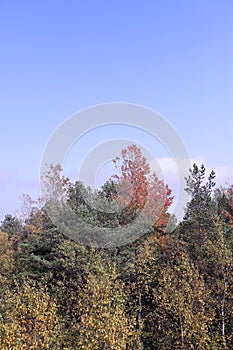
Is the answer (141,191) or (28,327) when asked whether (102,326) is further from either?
(141,191)

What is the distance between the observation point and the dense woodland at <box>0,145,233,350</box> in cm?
1469

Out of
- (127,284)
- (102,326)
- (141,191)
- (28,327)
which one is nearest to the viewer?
(102,326)

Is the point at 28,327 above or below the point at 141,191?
below

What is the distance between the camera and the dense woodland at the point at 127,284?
14.7 m

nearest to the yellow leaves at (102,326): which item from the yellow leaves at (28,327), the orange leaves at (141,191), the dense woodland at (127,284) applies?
the dense woodland at (127,284)

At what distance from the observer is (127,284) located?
21.6m

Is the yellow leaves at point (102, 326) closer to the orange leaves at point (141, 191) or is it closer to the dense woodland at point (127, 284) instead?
the dense woodland at point (127, 284)

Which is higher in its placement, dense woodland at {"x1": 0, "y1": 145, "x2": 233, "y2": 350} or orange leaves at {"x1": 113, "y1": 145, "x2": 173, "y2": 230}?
orange leaves at {"x1": 113, "y1": 145, "x2": 173, "y2": 230}

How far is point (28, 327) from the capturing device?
14922 millimetres

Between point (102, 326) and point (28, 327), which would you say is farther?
point (28, 327)

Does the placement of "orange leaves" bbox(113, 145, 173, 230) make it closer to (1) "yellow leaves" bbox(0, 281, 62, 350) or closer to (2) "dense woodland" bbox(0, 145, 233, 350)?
(2) "dense woodland" bbox(0, 145, 233, 350)

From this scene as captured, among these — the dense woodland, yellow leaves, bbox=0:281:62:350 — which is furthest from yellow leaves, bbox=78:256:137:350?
yellow leaves, bbox=0:281:62:350

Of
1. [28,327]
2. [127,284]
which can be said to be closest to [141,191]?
[127,284]

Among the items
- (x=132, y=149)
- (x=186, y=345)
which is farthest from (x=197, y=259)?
(x=132, y=149)
